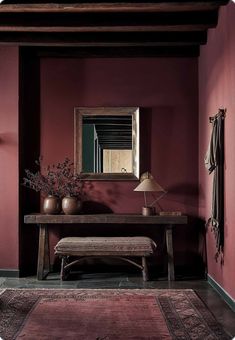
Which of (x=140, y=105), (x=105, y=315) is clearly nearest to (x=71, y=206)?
(x=140, y=105)

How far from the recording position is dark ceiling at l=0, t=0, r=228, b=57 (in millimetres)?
4531

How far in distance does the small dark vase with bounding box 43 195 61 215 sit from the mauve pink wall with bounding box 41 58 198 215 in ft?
1.84

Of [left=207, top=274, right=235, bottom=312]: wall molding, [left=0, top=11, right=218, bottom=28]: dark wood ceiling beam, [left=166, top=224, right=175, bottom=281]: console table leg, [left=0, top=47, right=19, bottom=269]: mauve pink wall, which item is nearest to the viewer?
[left=207, top=274, right=235, bottom=312]: wall molding

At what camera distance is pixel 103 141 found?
611 centimetres

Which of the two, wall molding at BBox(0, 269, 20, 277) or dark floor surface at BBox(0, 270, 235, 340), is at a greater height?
wall molding at BBox(0, 269, 20, 277)

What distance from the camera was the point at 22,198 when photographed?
234 inches

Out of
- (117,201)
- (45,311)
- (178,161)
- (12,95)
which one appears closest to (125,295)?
(45,311)

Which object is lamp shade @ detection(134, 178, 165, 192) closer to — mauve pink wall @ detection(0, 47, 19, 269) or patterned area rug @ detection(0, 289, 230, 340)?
patterned area rug @ detection(0, 289, 230, 340)

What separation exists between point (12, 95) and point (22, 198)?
131cm

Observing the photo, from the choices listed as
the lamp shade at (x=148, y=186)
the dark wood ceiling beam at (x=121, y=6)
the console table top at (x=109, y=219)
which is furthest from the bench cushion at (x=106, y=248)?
the dark wood ceiling beam at (x=121, y=6)

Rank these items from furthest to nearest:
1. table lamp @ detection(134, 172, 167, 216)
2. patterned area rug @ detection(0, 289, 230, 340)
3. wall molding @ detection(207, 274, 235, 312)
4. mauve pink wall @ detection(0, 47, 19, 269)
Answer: mauve pink wall @ detection(0, 47, 19, 269)
table lamp @ detection(134, 172, 167, 216)
wall molding @ detection(207, 274, 235, 312)
patterned area rug @ detection(0, 289, 230, 340)

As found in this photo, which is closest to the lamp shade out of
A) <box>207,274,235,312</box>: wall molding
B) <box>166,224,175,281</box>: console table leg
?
<box>166,224,175,281</box>: console table leg

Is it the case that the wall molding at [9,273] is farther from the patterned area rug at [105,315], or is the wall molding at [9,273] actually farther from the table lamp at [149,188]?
the table lamp at [149,188]

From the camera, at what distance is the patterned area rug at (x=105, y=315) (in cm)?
348
